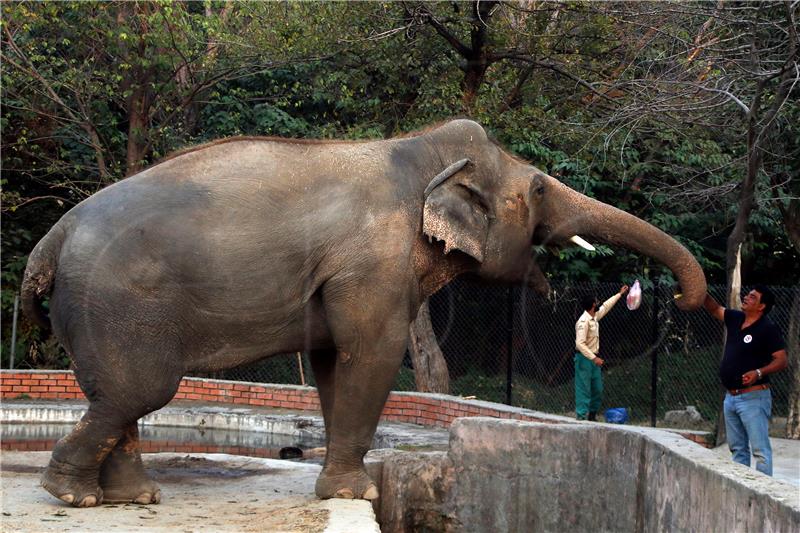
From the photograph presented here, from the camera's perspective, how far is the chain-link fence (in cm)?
1665

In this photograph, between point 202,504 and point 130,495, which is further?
point 202,504

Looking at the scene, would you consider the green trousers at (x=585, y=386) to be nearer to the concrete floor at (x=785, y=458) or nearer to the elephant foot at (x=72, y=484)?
the concrete floor at (x=785, y=458)

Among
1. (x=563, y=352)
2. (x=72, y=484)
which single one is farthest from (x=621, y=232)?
(x=563, y=352)

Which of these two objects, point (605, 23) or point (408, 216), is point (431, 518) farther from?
point (605, 23)

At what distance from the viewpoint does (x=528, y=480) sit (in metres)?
9.38

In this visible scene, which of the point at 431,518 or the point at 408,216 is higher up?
the point at 408,216

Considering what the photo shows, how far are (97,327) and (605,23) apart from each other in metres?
9.69

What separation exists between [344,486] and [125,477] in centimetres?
140

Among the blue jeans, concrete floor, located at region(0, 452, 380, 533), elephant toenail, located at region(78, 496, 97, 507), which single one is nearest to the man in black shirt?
the blue jeans

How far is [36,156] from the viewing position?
59.8ft

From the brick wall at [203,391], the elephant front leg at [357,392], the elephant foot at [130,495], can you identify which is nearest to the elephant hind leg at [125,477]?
the elephant foot at [130,495]

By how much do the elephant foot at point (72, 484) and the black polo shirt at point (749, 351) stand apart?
4657 millimetres

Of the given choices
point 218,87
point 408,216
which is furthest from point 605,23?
point 408,216

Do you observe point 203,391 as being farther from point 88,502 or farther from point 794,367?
point 88,502
